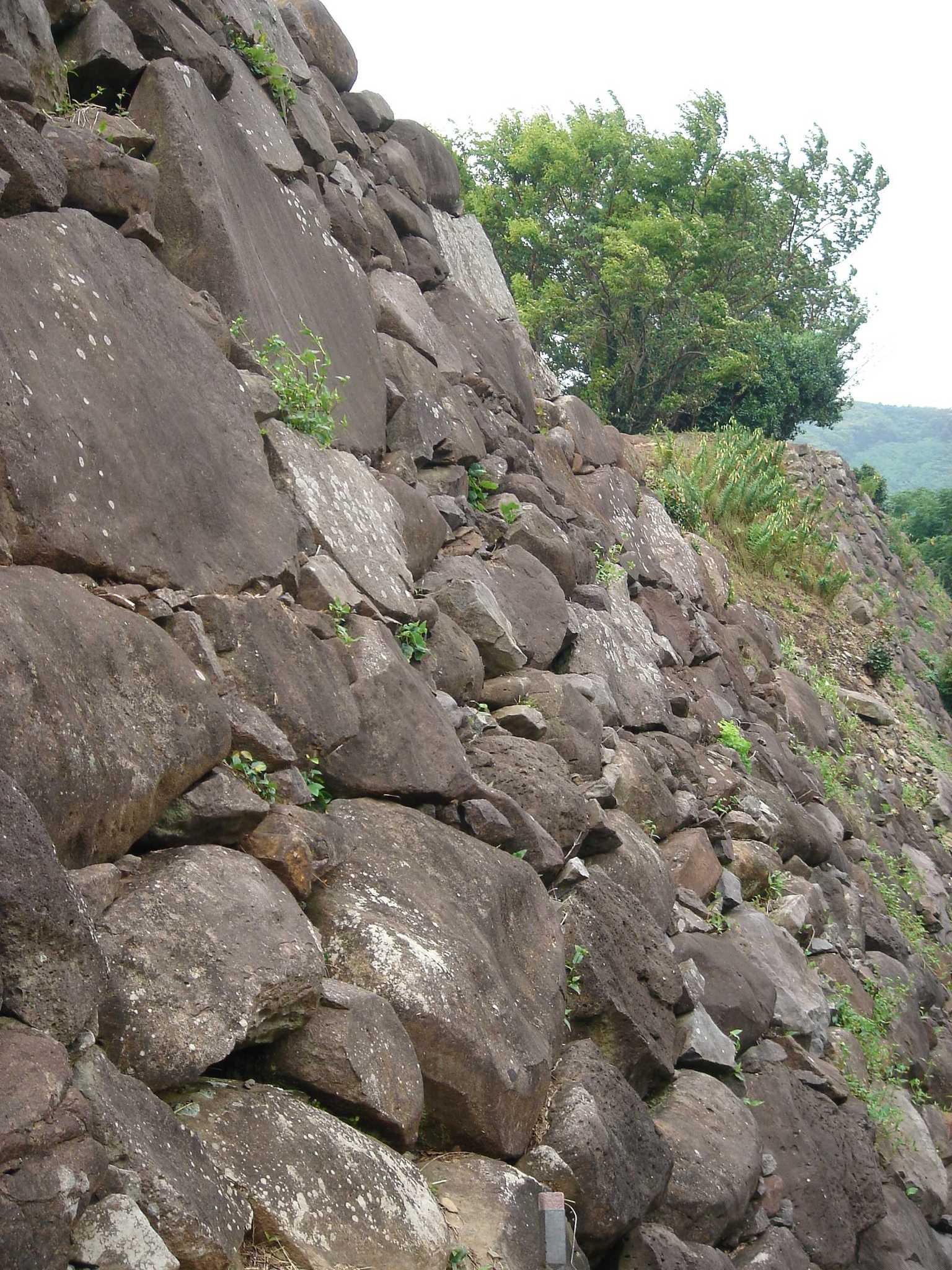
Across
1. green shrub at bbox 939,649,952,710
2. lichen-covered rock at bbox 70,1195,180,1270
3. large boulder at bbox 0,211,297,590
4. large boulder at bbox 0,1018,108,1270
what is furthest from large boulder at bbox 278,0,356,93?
green shrub at bbox 939,649,952,710

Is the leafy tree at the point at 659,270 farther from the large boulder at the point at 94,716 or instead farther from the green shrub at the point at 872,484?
the large boulder at the point at 94,716

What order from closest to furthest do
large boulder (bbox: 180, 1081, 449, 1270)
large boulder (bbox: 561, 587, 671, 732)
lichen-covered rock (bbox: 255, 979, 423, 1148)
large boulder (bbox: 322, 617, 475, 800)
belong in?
large boulder (bbox: 180, 1081, 449, 1270) < lichen-covered rock (bbox: 255, 979, 423, 1148) < large boulder (bbox: 322, 617, 475, 800) < large boulder (bbox: 561, 587, 671, 732)

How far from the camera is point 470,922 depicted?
14.5ft

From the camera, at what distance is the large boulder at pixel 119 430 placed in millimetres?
3881

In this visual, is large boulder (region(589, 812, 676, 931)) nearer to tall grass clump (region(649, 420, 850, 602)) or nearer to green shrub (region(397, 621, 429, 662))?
green shrub (region(397, 621, 429, 662))

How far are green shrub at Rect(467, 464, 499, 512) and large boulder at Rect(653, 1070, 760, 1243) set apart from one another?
3901mm

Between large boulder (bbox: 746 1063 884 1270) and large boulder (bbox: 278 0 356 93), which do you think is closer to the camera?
large boulder (bbox: 746 1063 884 1270)

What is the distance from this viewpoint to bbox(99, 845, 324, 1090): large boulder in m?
3.00

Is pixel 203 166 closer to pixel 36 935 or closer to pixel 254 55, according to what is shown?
pixel 254 55

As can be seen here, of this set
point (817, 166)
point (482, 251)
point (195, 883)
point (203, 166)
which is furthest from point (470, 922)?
point (817, 166)

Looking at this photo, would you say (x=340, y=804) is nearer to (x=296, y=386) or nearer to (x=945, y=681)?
(x=296, y=386)

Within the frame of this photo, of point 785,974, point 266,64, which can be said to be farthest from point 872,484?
point 266,64

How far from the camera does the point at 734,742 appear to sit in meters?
9.72

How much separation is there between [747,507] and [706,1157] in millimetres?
11264
